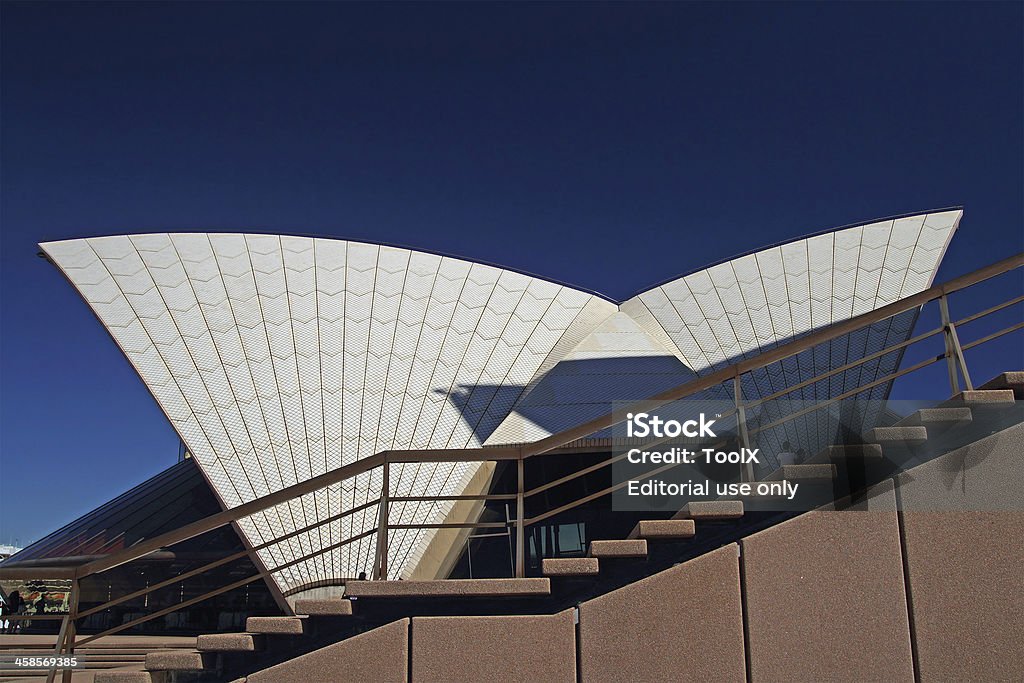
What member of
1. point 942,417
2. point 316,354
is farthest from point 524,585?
point 316,354

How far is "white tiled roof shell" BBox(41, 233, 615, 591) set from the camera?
10.5m

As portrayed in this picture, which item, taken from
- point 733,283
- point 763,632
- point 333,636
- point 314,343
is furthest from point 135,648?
point 733,283

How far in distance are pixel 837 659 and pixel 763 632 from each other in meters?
0.44

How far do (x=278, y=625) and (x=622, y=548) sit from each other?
2.05 metres

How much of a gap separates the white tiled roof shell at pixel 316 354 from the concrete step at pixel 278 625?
451cm

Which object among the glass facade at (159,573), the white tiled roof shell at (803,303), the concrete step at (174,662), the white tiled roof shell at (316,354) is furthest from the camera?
the white tiled roof shell at (803,303)

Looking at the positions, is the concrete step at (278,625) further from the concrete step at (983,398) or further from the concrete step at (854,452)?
the concrete step at (983,398)

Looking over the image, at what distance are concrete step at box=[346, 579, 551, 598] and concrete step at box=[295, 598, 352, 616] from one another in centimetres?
7

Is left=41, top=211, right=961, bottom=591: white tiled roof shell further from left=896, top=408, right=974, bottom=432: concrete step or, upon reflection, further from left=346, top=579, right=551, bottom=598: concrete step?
left=896, top=408, right=974, bottom=432: concrete step

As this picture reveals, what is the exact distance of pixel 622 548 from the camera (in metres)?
4.88

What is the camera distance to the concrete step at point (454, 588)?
4.88m

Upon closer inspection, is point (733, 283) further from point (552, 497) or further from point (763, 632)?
point (763, 632)

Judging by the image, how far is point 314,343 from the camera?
471 inches

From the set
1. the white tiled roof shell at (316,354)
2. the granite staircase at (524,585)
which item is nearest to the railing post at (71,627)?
the granite staircase at (524,585)
